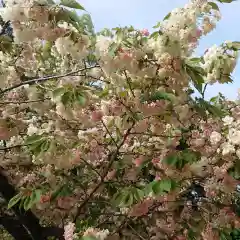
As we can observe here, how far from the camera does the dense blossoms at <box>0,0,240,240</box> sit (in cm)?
298

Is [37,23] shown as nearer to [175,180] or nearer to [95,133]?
[95,133]

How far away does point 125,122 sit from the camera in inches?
130

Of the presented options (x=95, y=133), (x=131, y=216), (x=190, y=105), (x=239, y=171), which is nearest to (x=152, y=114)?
(x=190, y=105)

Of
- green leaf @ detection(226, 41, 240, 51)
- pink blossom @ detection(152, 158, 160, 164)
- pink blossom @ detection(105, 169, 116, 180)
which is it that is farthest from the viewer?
pink blossom @ detection(105, 169, 116, 180)

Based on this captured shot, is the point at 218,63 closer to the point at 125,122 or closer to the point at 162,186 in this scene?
the point at 125,122

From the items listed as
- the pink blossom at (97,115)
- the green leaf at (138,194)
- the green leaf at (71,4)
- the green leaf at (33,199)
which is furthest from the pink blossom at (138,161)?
the green leaf at (71,4)

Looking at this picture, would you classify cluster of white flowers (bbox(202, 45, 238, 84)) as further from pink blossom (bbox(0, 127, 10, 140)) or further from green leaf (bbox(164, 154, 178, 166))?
pink blossom (bbox(0, 127, 10, 140))

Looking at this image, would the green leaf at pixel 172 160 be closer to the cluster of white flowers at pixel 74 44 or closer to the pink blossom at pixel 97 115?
the pink blossom at pixel 97 115

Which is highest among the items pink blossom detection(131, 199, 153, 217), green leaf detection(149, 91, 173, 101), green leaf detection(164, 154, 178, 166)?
green leaf detection(149, 91, 173, 101)

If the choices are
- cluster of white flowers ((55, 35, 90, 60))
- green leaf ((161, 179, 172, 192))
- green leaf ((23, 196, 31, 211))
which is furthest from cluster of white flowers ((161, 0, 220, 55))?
green leaf ((23, 196, 31, 211))

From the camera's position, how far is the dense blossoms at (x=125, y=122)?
9.78 feet

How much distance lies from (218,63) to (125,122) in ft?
2.54

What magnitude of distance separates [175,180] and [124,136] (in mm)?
503

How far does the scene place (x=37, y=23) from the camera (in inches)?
122
